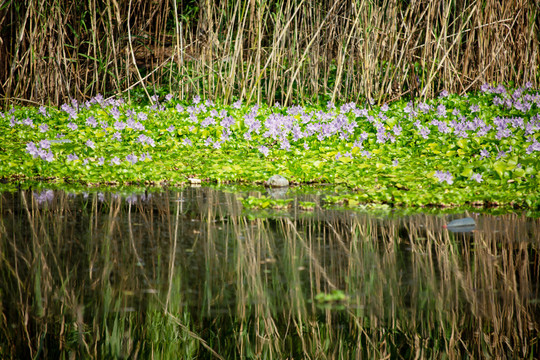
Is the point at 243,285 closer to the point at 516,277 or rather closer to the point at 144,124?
the point at 516,277

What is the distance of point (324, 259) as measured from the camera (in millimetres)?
3260

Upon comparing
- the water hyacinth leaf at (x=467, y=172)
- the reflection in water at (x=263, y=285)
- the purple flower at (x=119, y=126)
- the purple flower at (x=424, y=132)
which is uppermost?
the purple flower at (x=119, y=126)

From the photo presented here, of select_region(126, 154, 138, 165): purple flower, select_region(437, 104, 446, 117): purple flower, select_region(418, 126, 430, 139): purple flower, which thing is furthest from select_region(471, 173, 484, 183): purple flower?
select_region(126, 154, 138, 165): purple flower

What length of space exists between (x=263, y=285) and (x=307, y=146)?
156 inches

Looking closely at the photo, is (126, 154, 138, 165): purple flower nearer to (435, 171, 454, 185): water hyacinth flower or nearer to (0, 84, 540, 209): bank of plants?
(0, 84, 540, 209): bank of plants

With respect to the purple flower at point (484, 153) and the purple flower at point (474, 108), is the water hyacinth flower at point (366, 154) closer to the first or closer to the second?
the purple flower at point (484, 153)

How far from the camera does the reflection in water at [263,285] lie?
2.27 meters

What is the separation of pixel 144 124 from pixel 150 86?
2678 mm

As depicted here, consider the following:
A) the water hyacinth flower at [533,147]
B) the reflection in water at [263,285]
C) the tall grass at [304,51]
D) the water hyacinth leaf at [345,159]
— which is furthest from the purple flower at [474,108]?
the reflection in water at [263,285]

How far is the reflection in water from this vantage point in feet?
7.44

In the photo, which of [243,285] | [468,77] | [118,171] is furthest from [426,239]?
[468,77]

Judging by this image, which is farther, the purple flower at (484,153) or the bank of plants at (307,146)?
the purple flower at (484,153)

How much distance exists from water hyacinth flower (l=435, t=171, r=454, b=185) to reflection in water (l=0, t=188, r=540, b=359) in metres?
0.84

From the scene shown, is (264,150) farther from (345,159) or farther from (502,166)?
(502,166)
